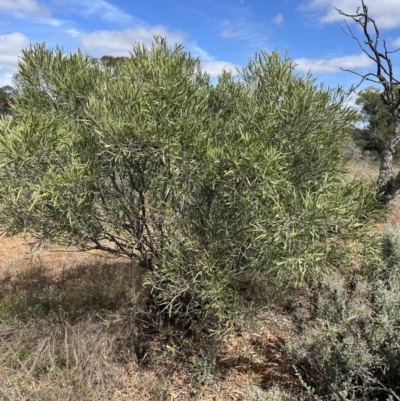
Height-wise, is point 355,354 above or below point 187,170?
below

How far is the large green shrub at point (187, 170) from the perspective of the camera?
2.23 meters

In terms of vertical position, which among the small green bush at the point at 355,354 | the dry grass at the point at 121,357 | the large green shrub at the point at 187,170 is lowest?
the dry grass at the point at 121,357

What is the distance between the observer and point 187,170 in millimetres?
2455

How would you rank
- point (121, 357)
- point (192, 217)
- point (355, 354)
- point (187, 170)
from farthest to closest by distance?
point (121, 357) < point (192, 217) < point (355, 354) < point (187, 170)

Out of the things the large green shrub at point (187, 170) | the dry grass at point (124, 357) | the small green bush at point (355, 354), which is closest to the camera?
the large green shrub at point (187, 170)

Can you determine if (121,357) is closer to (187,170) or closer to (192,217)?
(192,217)

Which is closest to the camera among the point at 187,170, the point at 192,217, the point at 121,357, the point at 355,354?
the point at 187,170

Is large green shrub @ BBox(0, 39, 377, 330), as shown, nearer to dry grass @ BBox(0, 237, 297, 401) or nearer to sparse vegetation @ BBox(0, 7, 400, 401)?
sparse vegetation @ BBox(0, 7, 400, 401)

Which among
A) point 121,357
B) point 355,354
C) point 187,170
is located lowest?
point 121,357

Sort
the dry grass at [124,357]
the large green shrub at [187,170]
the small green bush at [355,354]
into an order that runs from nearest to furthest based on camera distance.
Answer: the large green shrub at [187,170] → the small green bush at [355,354] → the dry grass at [124,357]

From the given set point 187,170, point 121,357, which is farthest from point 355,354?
point 121,357

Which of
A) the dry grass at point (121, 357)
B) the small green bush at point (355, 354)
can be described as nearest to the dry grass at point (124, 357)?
the dry grass at point (121, 357)

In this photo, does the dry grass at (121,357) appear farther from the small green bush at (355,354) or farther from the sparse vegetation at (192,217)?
the small green bush at (355,354)

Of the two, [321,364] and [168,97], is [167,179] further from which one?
[321,364]
